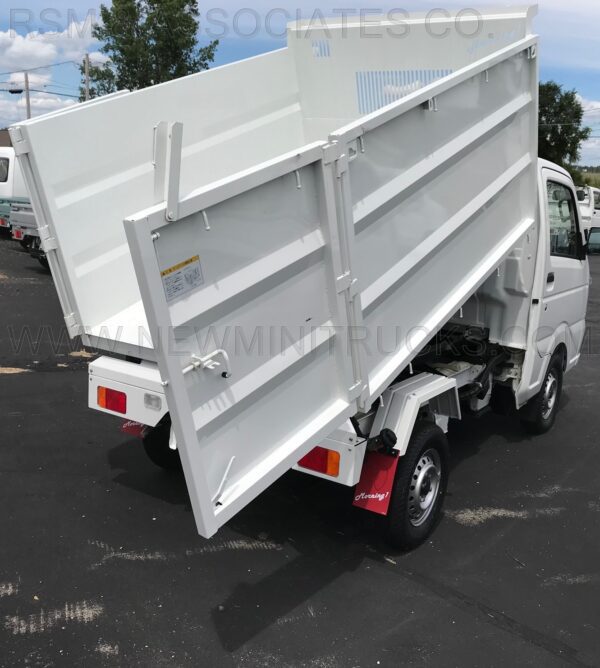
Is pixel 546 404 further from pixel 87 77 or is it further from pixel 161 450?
pixel 87 77

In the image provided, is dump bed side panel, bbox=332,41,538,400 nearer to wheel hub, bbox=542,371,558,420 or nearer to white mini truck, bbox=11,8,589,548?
white mini truck, bbox=11,8,589,548

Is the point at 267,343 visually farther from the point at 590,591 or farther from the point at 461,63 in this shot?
the point at 461,63

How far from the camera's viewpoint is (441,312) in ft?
13.8

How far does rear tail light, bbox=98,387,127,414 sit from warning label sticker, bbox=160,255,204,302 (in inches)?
53.8

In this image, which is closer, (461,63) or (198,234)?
(198,234)

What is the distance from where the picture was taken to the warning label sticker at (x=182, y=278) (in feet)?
8.52

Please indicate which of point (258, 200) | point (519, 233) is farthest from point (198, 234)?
point (519, 233)

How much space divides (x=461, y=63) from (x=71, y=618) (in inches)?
171

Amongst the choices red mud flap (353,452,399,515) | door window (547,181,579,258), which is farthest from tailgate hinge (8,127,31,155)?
door window (547,181,579,258)

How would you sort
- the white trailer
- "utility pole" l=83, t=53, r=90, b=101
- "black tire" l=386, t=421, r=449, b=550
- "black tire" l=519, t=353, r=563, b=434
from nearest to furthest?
"black tire" l=386, t=421, r=449, b=550 < "black tire" l=519, t=353, r=563, b=434 < the white trailer < "utility pole" l=83, t=53, r=90, b=101

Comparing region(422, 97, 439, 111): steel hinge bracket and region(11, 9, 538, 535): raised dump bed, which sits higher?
region(422, 97, 439, 111): steel hinge bracket

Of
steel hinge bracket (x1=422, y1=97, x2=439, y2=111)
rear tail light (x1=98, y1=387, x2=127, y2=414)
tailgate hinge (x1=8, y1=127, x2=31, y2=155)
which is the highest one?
tailgate hinge (x1=8, y1=127, x2=31, y2=155)

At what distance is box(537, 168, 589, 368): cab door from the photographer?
528cm

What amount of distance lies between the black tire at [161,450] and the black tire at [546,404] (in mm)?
3024
